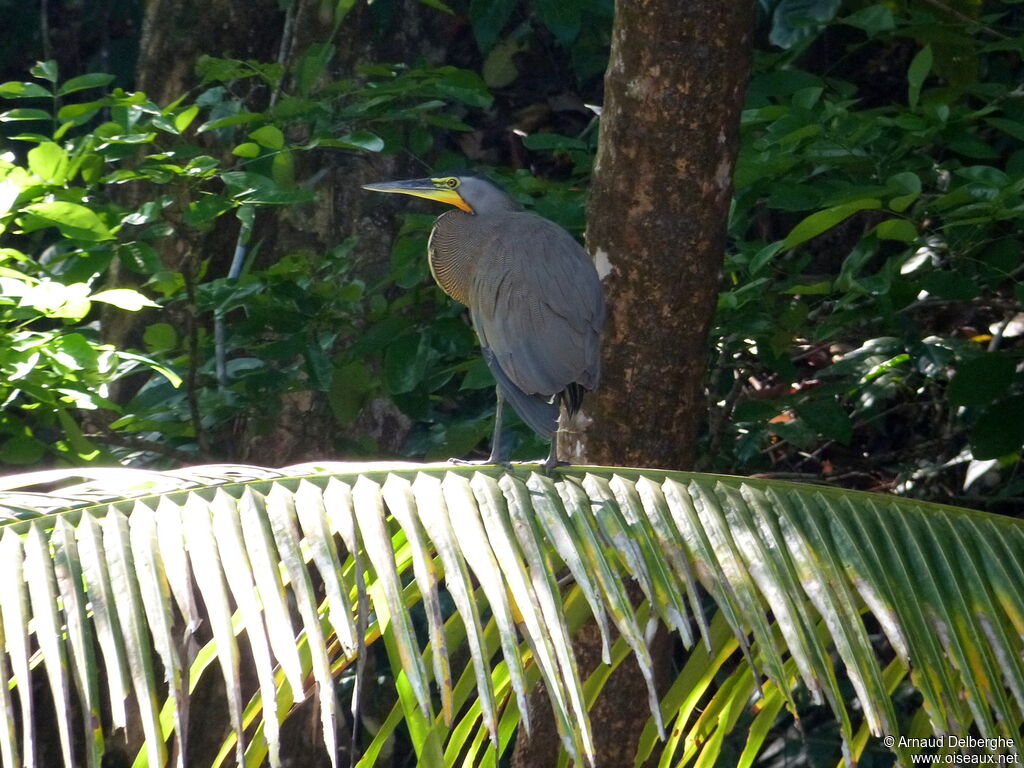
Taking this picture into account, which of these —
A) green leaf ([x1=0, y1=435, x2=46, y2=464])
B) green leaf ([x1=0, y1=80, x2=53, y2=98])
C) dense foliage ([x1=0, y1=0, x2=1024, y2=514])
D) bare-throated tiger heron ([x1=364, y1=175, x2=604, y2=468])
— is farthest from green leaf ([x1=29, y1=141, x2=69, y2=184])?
bare-throated tiger heron ([x1=364, y1=175, x2=604, y2=468])

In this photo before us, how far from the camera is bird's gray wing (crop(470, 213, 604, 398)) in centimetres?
262

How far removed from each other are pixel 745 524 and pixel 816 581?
147 mm

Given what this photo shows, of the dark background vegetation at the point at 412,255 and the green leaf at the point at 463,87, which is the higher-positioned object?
the green leaf at the point at 463,87

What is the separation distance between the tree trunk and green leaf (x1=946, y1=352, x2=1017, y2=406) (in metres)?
0.59

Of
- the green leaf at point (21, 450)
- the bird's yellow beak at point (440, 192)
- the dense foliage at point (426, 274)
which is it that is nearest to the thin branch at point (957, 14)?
the dense foliage at point (426, 274)

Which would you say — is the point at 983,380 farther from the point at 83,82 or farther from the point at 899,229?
the point at 83,82

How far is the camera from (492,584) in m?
1.64

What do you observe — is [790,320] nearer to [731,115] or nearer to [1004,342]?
[731,115]

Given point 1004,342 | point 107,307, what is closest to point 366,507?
point 107,307

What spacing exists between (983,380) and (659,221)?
0.83 metres

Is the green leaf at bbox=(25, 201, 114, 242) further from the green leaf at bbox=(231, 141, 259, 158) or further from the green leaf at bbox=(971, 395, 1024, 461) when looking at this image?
the green leaf at bbox=(971, 395, 1024, 461)

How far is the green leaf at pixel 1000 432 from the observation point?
2682 mm

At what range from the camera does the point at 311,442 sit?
362 centimetres

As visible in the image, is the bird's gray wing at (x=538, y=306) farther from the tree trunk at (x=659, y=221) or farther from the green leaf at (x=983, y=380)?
the green leaf at (x=983, y=380)
